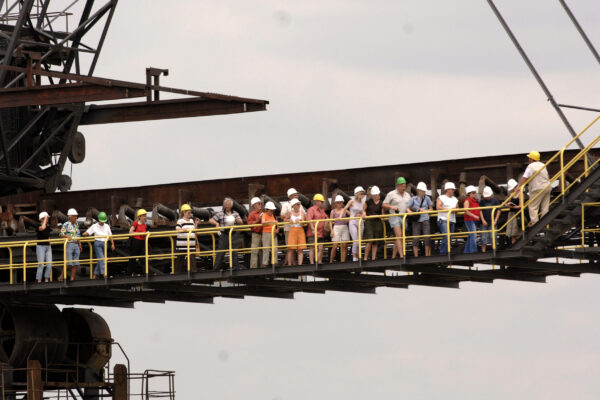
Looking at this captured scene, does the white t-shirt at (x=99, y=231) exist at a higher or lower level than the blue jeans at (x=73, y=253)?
higher

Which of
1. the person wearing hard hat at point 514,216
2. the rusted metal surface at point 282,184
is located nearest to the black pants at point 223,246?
the rusted metal surface at point 282,184

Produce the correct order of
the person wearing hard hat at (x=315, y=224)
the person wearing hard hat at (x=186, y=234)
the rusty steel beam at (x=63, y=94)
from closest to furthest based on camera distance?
the person wearing hard hat at (x=315, y=224)
the person wearing hard hat at (x=186, y=234)
the rusty steel beam at (x=63, y=94)

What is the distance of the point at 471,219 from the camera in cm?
3219

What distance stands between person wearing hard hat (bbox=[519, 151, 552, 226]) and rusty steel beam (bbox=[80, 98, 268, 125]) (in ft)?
28.4

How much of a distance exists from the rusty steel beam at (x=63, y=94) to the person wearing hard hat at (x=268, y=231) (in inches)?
206

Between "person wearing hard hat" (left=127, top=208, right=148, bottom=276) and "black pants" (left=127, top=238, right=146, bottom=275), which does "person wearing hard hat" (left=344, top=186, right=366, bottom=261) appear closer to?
"person wearing hard hat" (left=127, top=208, right=148, bottom=276)

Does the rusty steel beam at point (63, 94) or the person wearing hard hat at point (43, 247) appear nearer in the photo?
the person wearing hard hat at point (43, 247)

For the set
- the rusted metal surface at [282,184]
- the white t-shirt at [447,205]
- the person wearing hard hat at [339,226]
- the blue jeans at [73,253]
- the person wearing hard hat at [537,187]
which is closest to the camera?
the person wearing hard hat at [537,187]

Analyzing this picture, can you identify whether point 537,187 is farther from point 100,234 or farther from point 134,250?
point 100,234

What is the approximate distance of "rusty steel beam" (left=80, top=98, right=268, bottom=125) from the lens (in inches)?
1547

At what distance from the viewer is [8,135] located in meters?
44.8

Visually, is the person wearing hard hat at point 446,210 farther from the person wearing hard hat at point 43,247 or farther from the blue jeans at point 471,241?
the person wearing hard hat at point 43,247

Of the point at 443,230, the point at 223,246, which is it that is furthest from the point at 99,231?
the point at 443,230

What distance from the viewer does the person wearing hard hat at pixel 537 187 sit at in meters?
31.5
